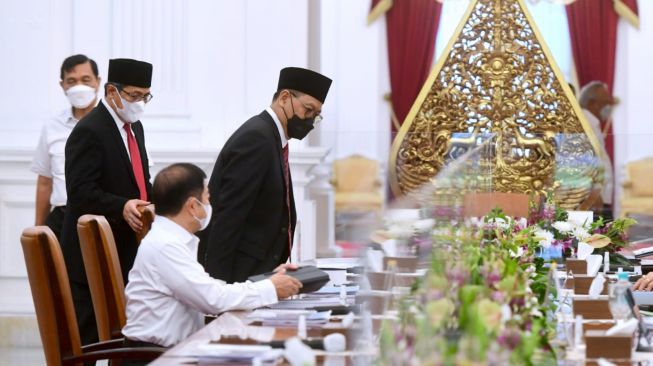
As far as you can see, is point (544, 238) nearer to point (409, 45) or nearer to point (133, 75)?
point (133, 75)

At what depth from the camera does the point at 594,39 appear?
399 inches

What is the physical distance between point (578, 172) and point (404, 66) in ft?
12.8

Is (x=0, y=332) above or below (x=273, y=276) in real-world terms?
below

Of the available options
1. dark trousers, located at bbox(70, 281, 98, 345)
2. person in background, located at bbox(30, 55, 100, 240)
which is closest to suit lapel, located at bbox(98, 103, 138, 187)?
dark trousers, located at bbox(70, 281, 98, 345)

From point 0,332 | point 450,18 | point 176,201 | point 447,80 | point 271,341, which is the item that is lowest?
point 0,332

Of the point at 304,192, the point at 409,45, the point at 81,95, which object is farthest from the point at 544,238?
the point at 409,45

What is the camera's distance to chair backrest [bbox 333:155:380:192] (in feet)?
12.8

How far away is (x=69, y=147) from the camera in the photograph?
183 inches

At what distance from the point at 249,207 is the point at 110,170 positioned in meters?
0.82

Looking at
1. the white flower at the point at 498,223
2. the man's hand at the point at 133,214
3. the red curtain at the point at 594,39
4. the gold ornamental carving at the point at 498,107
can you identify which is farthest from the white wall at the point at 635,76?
the man's hand at the point at 133,214

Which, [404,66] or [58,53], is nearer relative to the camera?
[58,53]

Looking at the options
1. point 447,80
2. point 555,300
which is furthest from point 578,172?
point 555,300

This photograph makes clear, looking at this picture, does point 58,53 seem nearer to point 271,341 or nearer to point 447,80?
point 447,80

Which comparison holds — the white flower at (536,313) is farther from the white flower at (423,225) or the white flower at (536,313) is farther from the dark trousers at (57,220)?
the dark trousers at (57,220)
